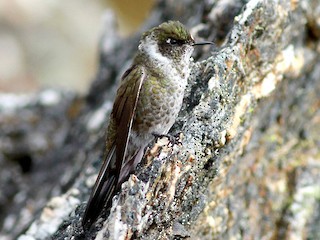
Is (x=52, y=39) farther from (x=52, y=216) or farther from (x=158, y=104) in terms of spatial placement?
(x=158, y=104)

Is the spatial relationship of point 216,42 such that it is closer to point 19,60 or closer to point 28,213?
point 28,213

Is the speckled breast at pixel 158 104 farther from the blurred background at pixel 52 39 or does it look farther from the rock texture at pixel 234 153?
the blurred background at pixel 52 39

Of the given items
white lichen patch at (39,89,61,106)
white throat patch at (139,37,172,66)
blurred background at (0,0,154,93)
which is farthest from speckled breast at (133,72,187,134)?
blurred background at (0,0,154,93)

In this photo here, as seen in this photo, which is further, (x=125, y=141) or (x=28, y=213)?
(x=28, y=213)

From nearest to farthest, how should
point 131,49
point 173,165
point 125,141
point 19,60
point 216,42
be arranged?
point 173,165 → point 125,141 → point 216,42 → point 131,49 → point 19,60

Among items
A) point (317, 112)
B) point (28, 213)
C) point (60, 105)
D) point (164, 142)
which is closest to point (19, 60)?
point (60, 105)

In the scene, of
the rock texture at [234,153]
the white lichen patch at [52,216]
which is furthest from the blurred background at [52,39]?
the white lichen patch at [52,216]

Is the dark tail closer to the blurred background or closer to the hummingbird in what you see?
the hummingbird

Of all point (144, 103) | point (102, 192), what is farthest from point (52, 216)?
point (144, 103)
